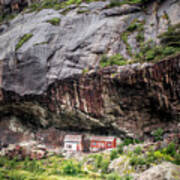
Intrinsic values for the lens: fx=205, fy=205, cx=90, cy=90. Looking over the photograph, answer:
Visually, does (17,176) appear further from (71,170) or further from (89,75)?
(89,75)

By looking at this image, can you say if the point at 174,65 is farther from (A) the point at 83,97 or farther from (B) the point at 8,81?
(B) the point at 8,81

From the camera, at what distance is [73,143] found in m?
19.8

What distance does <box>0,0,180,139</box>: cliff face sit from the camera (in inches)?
669

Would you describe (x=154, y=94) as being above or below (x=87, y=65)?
below

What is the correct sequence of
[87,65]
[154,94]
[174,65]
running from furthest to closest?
[87,65] → [154,94] → [174,65]

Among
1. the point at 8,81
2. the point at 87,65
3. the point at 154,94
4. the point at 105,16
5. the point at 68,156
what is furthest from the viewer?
the point at 105,16

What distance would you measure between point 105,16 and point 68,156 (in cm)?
1594

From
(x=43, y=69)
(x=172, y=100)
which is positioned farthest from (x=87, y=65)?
(x=172, y=100)

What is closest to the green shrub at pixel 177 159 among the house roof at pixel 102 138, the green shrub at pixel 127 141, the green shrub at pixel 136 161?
the green shrub at pixel 136 161

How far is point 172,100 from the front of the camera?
16.4 m

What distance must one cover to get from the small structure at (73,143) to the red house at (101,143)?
1087 millimetres

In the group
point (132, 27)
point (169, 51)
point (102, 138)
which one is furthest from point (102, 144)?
point (132, 27)

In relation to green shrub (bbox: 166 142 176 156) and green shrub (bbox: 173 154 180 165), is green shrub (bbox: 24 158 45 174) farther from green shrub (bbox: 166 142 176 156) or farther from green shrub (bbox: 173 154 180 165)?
green shrub (bbox: 173 154 180 165)

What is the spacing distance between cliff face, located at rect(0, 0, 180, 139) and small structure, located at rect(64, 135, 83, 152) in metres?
1.12
